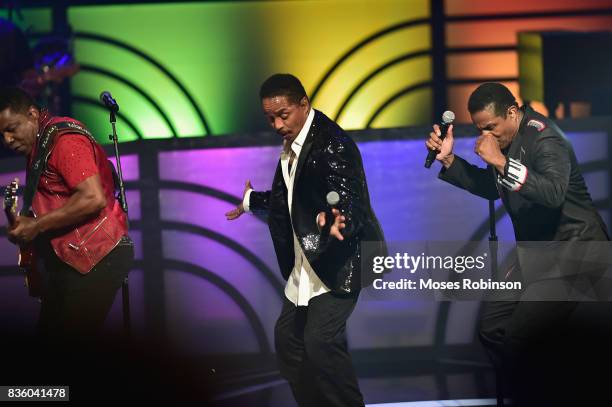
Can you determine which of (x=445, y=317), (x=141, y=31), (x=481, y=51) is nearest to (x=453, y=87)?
(x=481, y=51)

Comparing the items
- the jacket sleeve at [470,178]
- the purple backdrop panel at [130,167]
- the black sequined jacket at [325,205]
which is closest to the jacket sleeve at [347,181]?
the black sequined jacket at [325,205]

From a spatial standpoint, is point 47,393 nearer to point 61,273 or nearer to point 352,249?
point 61,273

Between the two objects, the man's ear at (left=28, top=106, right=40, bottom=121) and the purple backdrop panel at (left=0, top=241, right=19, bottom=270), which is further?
the purple backdrop panel at (left=0, top=241, right=19, bottom=270)

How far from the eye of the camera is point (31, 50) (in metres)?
7.64

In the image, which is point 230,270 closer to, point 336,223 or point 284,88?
point 284,88

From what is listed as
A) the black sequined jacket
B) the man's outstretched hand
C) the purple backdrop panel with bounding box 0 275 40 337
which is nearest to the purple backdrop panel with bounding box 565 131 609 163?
the black sequined jacket

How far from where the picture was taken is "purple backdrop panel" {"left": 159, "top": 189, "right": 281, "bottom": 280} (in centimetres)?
669

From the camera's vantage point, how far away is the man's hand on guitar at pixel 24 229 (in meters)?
4.75

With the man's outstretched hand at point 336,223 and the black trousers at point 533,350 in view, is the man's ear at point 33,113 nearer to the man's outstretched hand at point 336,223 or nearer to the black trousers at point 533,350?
the man's outstretched hand at point 336,223

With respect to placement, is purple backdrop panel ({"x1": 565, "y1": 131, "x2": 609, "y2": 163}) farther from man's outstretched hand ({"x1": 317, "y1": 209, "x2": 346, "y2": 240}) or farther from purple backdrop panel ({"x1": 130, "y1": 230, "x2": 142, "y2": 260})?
purple backdrop panel ({"x1": 130, "y1": 230, "x2": 142, "y2": 260})

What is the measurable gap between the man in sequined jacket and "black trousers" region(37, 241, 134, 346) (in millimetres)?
761

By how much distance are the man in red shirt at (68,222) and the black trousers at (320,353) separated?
0.81m

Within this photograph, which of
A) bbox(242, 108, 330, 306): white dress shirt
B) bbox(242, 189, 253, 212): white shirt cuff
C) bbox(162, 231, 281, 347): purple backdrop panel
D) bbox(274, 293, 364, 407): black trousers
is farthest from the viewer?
bbox(162, 231, 281, 347): purple backdrop panel

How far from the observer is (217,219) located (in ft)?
22.0
